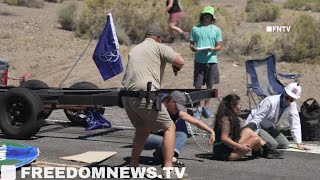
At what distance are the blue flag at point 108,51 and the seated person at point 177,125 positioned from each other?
2843 mm

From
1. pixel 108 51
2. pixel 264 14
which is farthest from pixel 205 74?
pixel 264 14

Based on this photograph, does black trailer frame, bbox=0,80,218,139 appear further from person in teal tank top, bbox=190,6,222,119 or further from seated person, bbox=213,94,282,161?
person in teal tank top, bbox=190,6,222,119

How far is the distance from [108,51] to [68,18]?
1778 cm

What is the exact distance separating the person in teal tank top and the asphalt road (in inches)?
70.9

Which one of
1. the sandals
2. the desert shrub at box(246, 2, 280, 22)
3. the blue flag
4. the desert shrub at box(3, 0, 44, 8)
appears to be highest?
the desert shrub at box(3, 0, 44, 8)

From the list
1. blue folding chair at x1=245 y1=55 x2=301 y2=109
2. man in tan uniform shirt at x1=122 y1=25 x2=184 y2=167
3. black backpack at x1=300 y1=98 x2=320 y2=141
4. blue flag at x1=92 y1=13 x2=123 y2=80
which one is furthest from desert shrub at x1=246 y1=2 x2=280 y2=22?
man in tan uniform shirt at x1=122 y1=25 x2=184 y2=167

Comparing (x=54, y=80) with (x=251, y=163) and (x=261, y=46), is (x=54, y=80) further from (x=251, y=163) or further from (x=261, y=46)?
(x=251, y=163)

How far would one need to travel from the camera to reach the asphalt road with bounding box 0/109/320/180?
8.28 meters

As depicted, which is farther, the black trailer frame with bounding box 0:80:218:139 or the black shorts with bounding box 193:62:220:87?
the black shorts with bounding box 193:62:220:87

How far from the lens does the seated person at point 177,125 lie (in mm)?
8366

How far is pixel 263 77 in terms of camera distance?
12250 mm

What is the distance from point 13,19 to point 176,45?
461 inches

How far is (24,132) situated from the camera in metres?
10.1

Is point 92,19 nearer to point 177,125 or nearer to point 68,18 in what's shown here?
point 68,18
